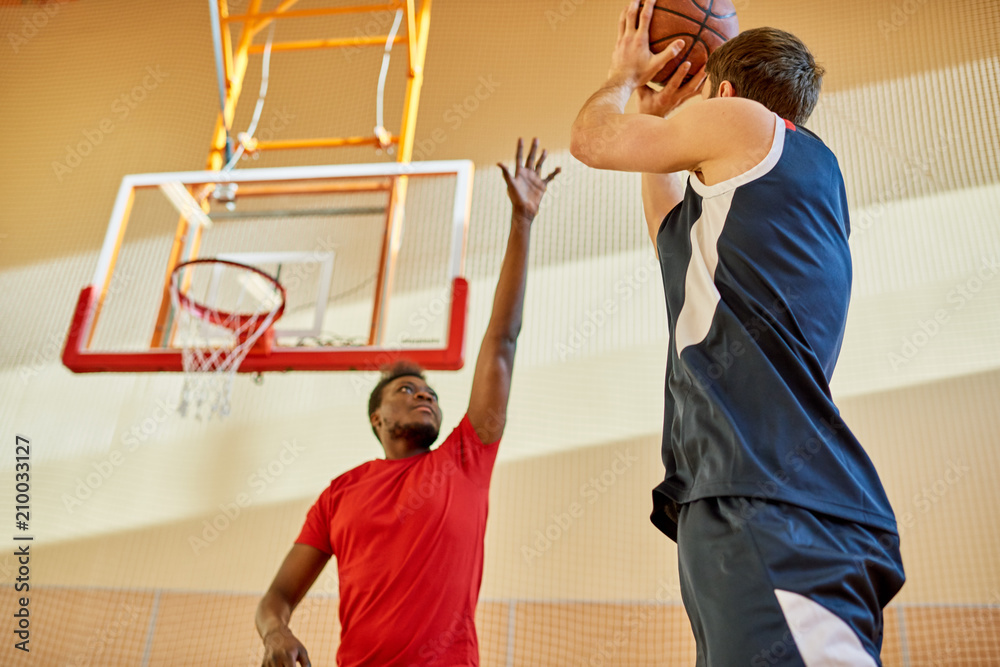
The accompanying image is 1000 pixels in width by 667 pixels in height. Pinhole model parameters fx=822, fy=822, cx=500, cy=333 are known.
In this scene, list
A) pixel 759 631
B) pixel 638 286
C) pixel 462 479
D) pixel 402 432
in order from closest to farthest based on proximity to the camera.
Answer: pixel 759 631 → pixel 462 479 → pixel 402 432 → pixel 638 286

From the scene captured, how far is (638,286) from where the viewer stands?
203 inches

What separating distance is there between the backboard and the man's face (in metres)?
0.53

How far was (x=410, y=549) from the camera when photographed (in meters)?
2.39

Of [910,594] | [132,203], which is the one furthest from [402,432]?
[910,594]

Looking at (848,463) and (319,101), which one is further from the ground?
(319,101)

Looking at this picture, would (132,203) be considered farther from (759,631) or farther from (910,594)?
(910,594)

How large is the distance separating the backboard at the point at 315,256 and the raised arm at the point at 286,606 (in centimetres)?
112

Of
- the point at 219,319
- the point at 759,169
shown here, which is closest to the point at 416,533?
the point at 759,169

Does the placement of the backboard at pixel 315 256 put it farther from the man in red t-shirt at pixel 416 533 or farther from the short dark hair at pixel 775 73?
the short dark hair at pixel 775 73

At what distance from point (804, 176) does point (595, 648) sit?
3.45 meters

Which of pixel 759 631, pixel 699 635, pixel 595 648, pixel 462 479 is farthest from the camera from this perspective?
pixel 595 648

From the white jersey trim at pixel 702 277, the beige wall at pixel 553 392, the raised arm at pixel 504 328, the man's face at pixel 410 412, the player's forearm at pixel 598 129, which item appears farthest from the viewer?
the beige wall at pixel 553 392

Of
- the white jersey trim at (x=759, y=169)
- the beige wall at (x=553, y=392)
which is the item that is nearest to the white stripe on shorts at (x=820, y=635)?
the white jersey trim at (x=759, y=169)

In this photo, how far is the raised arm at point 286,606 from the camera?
2246 mm
